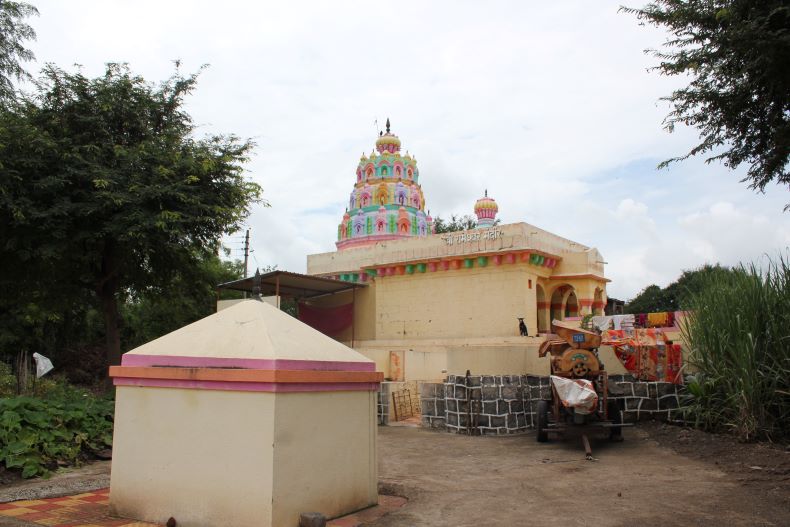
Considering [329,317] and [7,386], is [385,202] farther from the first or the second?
[7,386]

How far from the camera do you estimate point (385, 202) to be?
2886 centimetres

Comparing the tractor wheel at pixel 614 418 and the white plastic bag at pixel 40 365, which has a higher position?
the white plastic bag at pixel 40 365

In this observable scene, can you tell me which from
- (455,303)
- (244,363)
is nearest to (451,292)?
(455,303)

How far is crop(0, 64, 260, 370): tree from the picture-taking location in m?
10.9

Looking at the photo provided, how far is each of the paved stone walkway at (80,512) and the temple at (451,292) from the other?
10.5 metres

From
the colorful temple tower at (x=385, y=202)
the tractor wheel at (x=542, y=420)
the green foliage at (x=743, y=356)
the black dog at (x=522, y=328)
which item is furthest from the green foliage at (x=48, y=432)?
the colorful temple tower at (x=385, y=202)

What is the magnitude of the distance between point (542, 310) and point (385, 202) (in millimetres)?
10226

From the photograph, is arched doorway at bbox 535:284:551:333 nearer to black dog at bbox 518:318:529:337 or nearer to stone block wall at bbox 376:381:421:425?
black dog at bbox 518:318:529:337

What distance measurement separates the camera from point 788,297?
28.6ft

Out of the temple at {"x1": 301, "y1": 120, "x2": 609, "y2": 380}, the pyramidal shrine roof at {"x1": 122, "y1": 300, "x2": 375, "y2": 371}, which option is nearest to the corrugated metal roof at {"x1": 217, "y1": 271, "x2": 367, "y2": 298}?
the temple at {"x1": 301, "y1": 120, "x2": 609, "y2": 380}

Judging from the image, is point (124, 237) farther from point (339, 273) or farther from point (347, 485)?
point (339, 273)

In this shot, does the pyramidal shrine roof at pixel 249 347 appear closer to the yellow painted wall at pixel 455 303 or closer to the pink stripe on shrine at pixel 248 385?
the pink stripe on shrine at pixel 248 385

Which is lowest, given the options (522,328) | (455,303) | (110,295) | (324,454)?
(324,454)

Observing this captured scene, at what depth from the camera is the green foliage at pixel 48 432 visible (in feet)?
23.3
